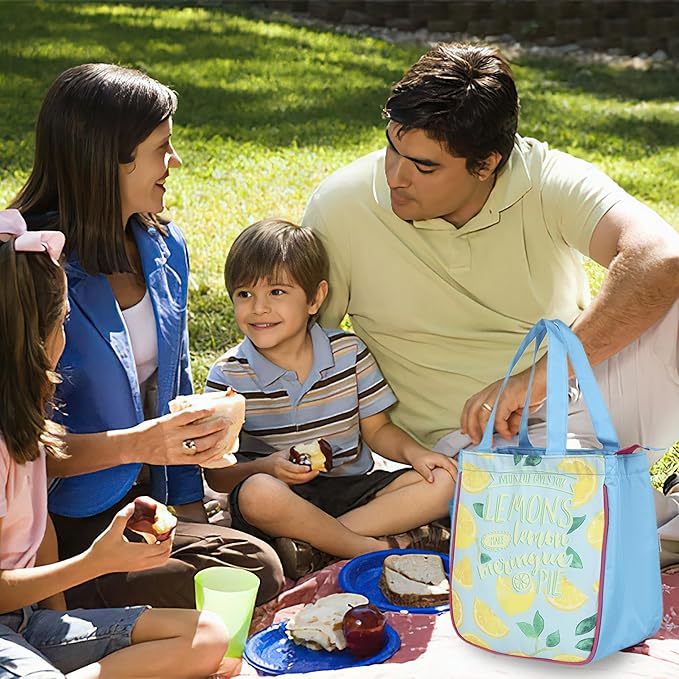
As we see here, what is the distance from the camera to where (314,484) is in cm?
370

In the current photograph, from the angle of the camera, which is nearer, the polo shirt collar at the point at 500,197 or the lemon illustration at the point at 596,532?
the lemon illustration at the point at 596,532

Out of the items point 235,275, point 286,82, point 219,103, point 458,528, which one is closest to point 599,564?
point 458,528

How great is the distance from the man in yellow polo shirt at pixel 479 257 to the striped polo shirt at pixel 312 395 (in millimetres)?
143

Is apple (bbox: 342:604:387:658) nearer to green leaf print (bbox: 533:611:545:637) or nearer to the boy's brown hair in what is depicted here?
green leaf print (bbox: 533:611:545:637)

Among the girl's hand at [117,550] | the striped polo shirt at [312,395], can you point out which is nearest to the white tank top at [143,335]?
the striped polo shirt at [312,395]

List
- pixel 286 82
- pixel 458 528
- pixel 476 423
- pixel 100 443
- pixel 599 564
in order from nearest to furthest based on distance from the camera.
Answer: pixel 599 564, pixel 458 528, pixel 100 443, pixel 476 423, pixel 286 82

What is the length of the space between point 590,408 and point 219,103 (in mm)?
7367

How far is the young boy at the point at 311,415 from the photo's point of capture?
3492mm

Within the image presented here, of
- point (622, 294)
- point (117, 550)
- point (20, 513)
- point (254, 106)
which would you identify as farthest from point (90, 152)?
point (254, 106)

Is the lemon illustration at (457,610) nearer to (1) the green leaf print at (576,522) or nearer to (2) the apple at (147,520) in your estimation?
(1) the green leaf print at (576,522)

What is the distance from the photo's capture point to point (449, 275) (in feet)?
12.2

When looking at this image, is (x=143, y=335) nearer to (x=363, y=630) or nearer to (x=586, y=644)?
(x=363, y=630)

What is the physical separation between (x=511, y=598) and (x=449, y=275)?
1.30 m

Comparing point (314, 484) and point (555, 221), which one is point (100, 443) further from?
point (555, 221)
